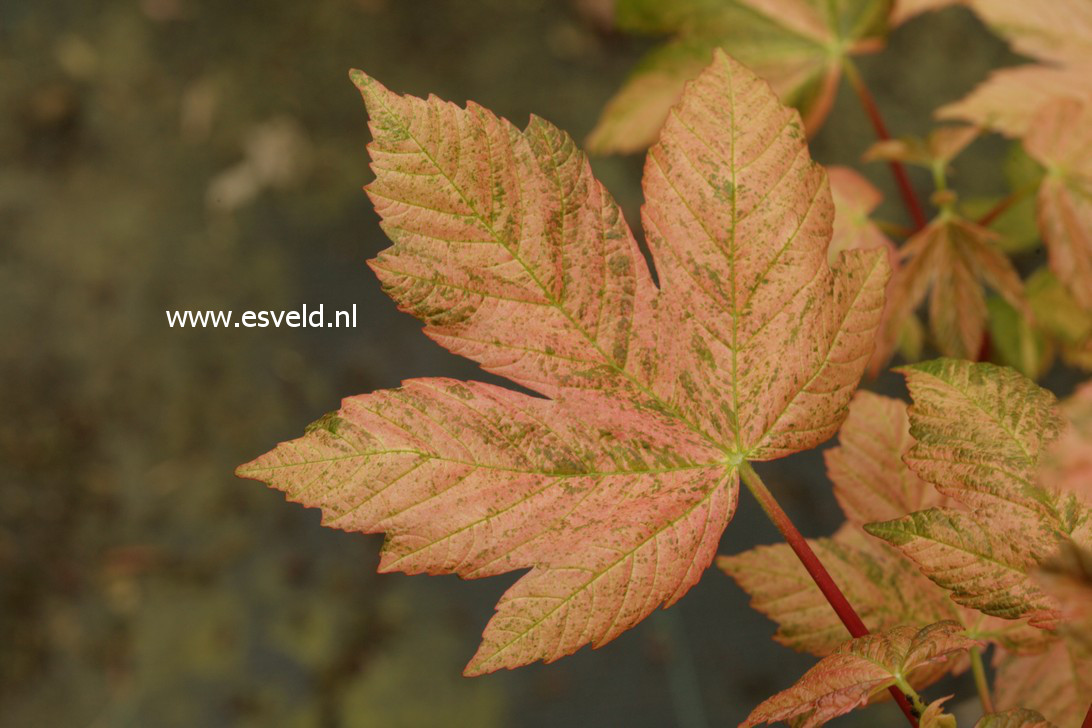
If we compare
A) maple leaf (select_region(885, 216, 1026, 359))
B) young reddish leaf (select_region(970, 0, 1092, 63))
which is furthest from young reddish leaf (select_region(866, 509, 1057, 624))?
young reddish leaf (select_region(970, 0, 1092, 63))

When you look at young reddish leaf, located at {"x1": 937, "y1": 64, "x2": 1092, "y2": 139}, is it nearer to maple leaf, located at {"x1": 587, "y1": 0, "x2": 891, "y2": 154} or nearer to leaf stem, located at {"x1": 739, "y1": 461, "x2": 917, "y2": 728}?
maple leaf, located at {"x1": 587, "y1": 0, "x2": 891, "y2": 154}

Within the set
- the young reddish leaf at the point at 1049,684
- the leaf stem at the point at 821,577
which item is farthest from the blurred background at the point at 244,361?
the leaf stem at the point at 821,577

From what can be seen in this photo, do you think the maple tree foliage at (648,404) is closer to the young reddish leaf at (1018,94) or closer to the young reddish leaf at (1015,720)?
the young reddish leaf at (1015,720)

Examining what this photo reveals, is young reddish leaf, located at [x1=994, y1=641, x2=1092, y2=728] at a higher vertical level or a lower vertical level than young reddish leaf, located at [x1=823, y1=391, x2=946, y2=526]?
lower

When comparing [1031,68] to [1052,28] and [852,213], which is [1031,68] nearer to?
[1052,28]

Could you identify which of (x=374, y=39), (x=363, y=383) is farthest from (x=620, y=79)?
(x=363, y=383)

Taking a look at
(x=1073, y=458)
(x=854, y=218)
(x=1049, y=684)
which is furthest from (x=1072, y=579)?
(x=854, y=218)
